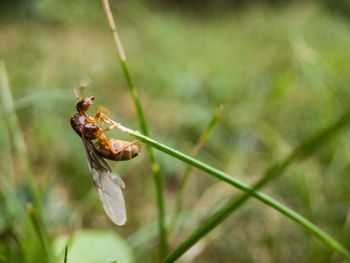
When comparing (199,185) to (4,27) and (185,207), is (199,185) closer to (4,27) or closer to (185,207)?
(185,207)

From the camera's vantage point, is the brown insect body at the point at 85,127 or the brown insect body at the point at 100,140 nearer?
the brown insect body at the point at 100,140

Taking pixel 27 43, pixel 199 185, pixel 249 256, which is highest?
pixel 27 43

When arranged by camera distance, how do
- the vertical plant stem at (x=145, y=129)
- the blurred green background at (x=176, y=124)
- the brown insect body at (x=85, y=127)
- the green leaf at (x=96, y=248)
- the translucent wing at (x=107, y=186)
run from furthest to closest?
the blurred green background at (x=176, y=124) → the green leaf at (x=96, y=248) → the brown insect body at (x=85, y=127) → the vertical plant stem at (x=145, y=129) → the translucent wing at (x=107, y=186)

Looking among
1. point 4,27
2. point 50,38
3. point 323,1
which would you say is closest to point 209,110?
point 50,38

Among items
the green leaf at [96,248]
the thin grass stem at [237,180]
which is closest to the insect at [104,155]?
the thin grass stem at [237,180]

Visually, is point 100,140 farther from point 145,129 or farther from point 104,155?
point 145,129

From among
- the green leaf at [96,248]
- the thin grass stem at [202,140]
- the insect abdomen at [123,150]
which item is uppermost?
the thin grass stem at [202,140]

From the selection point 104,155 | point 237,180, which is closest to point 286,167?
point 237,180

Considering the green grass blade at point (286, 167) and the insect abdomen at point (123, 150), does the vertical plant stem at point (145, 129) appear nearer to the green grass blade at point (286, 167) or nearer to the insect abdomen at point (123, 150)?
the insect abdomen at point (123, 150)
